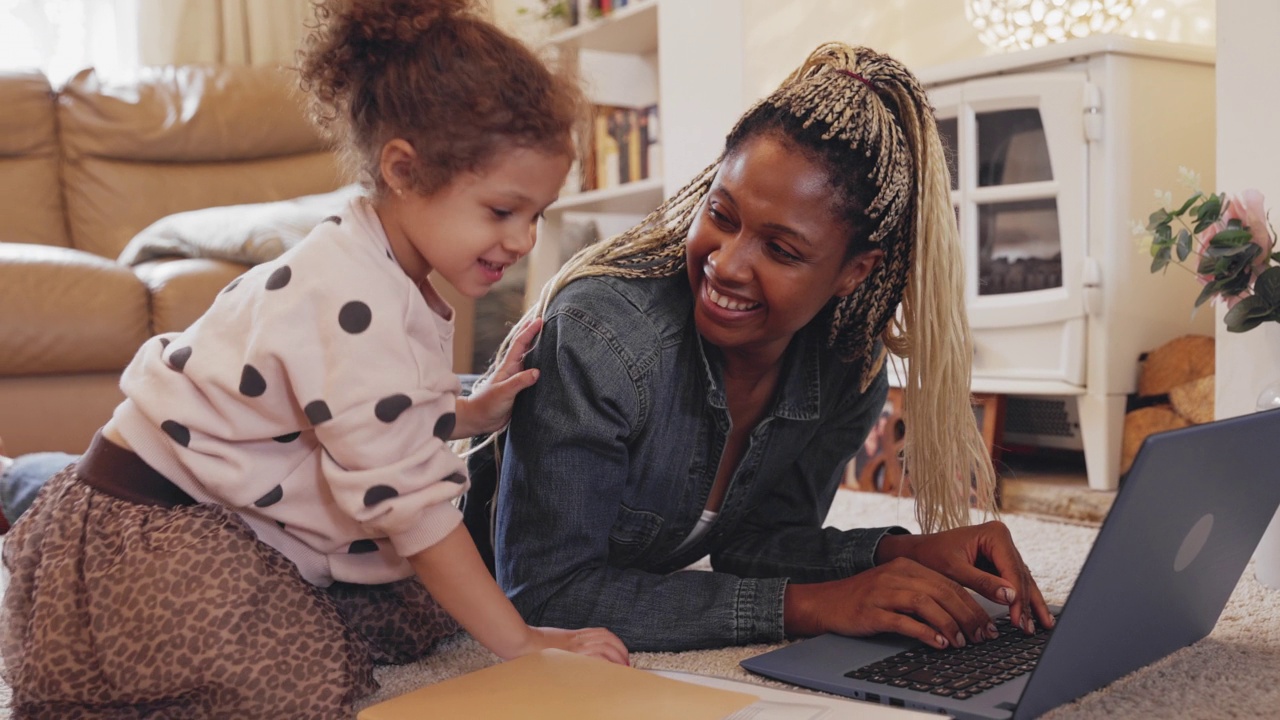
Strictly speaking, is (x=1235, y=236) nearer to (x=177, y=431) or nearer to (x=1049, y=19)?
(x=1049, y=19)

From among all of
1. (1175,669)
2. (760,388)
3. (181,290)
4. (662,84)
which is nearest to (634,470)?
(760,388)

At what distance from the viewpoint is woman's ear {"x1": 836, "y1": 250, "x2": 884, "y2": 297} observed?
44.1 inches

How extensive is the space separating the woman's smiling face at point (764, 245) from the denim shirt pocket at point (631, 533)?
0.62 ft

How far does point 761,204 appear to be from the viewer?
103 cm

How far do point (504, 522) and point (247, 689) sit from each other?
0.93 ft

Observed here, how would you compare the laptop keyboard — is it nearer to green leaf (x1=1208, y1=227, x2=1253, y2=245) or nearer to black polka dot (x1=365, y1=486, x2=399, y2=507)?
black polka dot (x1=365, y1=486, x2=399, y2=507)

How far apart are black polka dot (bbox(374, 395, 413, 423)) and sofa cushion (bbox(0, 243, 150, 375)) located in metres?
1.47

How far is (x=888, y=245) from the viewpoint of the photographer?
1164 millimetres

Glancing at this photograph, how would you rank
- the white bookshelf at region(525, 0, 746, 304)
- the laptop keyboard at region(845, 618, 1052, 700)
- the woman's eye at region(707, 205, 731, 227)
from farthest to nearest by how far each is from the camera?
the white bookshelf at region(525, 0, 746, 304) < the woman's eye at region(707, 205, 731, 227) < the laptop keyboard at region(845, 618, 1052, 700)

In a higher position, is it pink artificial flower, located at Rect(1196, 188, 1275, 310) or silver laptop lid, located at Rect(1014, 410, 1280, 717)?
pink artificial flower, located at Rect(1196, 188, 1275, 310)

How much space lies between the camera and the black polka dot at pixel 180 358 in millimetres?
941

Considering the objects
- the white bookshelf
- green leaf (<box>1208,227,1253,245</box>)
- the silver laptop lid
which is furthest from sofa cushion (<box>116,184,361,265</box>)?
the silver laptop lid

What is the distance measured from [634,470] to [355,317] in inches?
13.3

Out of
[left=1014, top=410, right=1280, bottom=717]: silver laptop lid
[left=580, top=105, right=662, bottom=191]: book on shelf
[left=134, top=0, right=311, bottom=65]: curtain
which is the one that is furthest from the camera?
[left=134, top=0, right=311, bottom=65]: curtain
